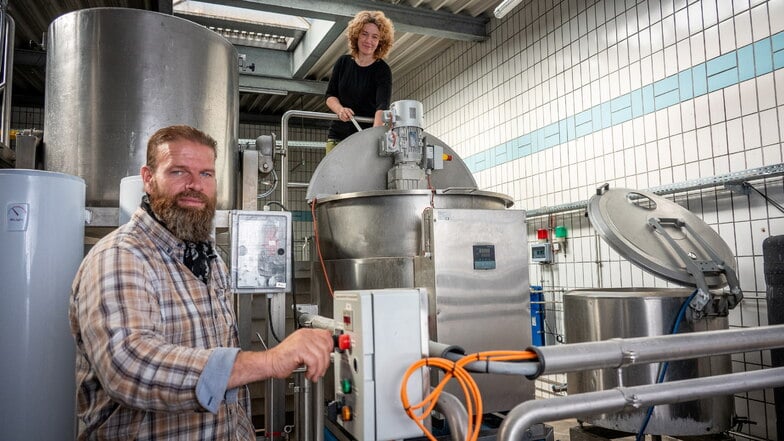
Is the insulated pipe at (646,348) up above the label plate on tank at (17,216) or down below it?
below

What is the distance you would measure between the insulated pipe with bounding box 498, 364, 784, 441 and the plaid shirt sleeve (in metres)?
0.59

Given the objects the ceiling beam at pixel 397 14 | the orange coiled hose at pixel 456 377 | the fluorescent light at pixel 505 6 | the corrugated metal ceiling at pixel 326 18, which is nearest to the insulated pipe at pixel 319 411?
the orange coiled hose at pixel 456 377

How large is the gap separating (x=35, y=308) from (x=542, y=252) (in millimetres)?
3417

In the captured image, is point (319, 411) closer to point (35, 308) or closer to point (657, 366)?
point (35, 308)

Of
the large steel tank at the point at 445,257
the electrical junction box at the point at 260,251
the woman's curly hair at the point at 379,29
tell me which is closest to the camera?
the electrical junction box at the point at 260,251

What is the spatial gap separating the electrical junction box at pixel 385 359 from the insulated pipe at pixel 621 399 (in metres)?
0.19

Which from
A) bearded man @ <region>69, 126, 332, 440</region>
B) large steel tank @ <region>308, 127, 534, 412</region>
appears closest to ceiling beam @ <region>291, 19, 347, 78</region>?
large steel tank @ <region>308, 127, 534, 412</region>

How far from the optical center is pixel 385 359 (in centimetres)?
97

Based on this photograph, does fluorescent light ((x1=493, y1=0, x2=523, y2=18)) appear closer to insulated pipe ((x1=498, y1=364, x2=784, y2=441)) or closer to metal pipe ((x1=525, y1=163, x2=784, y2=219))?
metal pipe ((x1=525, y1=163, x2=784, y2=219))

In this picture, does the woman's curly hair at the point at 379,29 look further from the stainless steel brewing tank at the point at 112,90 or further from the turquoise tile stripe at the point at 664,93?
the turquoise tile stripe at the point at 664,93

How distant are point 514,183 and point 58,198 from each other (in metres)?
3.74

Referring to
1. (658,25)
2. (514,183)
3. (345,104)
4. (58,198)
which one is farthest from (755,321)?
(58,198)

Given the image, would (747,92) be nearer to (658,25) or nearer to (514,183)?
(658,25)

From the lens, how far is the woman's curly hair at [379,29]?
9.95ft
